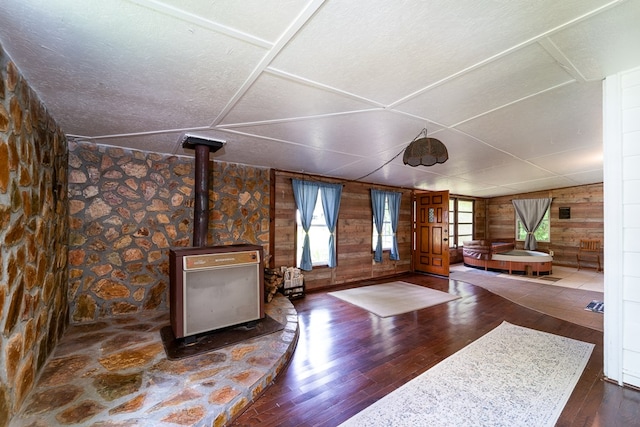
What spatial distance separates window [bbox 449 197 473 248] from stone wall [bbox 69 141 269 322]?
7.05 meters


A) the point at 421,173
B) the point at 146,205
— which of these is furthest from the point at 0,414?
the point at 421,173

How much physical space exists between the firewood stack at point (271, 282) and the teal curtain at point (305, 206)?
0.62m

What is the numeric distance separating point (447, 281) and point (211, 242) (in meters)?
4.93

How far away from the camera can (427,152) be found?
92.0 inches

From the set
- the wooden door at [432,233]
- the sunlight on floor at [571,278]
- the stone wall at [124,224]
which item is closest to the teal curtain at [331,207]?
the stone wall at [124,224]

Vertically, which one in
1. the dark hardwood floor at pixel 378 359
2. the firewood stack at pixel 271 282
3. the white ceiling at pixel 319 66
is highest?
the white ceiling at pixel 319 66

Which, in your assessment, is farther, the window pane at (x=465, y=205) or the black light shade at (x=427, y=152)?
the window pane at (x=465, y=205)

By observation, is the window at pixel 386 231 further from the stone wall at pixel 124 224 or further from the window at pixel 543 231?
the window at pixel 543 231

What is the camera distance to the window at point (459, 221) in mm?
8164

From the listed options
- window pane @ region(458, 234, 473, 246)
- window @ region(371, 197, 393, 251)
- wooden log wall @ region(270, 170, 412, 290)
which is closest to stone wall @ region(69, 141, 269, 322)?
wooden log wall @ region(270, 170, 412, 290)

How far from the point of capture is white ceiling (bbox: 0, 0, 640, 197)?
1.18 metres

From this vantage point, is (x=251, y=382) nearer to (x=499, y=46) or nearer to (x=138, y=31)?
(x=138, y=31)

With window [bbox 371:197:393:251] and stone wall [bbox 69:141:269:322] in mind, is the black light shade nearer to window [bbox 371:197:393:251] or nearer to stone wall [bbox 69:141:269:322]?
stone wall [bbox 69:141:269:322]

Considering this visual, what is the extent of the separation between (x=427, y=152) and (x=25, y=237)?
117 inches
